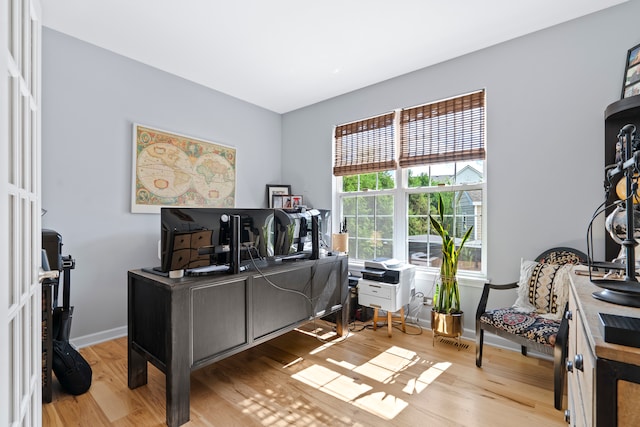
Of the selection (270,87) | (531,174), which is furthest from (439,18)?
(270,87)

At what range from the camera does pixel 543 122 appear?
2.53 m

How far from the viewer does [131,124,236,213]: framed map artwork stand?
305 centimetres

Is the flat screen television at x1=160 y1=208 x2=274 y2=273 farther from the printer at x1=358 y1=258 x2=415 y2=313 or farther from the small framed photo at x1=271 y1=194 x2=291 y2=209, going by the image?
the small framed photo at x1=271 y1=194 x2=291 y2=209

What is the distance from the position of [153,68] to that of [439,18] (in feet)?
9.24

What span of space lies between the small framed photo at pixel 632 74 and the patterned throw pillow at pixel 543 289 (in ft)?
4.25

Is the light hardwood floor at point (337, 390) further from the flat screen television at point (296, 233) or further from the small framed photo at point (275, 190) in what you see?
the small framed photo at point (275, 190)

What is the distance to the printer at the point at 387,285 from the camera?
9.58 ft

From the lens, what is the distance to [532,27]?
8.22 feet

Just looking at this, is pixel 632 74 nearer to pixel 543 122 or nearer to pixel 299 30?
pixel 543 122

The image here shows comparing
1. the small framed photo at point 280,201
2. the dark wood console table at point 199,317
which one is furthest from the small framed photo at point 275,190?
the dark wood console table at point 199,317

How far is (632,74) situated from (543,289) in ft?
5.42

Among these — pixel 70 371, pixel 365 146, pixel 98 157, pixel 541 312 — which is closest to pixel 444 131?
pixel 365 146

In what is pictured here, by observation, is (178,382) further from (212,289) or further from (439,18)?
(439,18)

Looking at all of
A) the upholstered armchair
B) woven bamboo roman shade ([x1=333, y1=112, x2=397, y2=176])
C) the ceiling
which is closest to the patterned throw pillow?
the upholstered armchair
